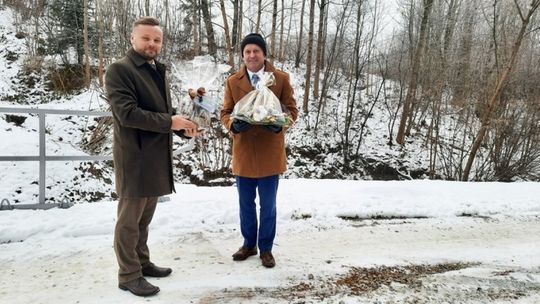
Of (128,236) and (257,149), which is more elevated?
(257,149)

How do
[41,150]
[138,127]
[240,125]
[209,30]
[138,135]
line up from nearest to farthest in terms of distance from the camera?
1. [138,127]
2. [138,135]
3. [240,125]
4. [41,150]
5. [209,30]

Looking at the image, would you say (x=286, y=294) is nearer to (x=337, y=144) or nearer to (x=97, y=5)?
(x=337, y=144)

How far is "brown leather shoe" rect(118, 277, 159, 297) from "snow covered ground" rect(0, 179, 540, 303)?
0.15ft

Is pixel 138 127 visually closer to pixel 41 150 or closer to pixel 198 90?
pixel 198 90

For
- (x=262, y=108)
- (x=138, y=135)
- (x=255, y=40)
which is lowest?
(x=138, y=135)

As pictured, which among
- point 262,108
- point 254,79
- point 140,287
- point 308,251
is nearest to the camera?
point 140,287

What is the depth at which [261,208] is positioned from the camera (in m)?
3.38

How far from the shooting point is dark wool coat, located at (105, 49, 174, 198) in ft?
8.13

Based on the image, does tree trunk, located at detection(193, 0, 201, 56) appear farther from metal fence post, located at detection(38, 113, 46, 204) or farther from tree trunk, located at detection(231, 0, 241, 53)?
metal fence post, located at detection(38, 113, 46, 204)

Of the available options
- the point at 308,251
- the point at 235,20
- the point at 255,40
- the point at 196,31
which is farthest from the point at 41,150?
the point at 235,20

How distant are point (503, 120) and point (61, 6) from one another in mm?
17984

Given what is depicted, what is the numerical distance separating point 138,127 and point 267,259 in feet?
5.51

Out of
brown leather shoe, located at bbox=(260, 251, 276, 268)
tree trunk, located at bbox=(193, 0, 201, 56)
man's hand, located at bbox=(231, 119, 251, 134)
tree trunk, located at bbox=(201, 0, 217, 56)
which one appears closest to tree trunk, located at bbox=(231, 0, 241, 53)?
tree trunk, located at bbox=(201, 0, 217, 56)

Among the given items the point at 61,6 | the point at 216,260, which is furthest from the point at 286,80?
the point at 61,6
